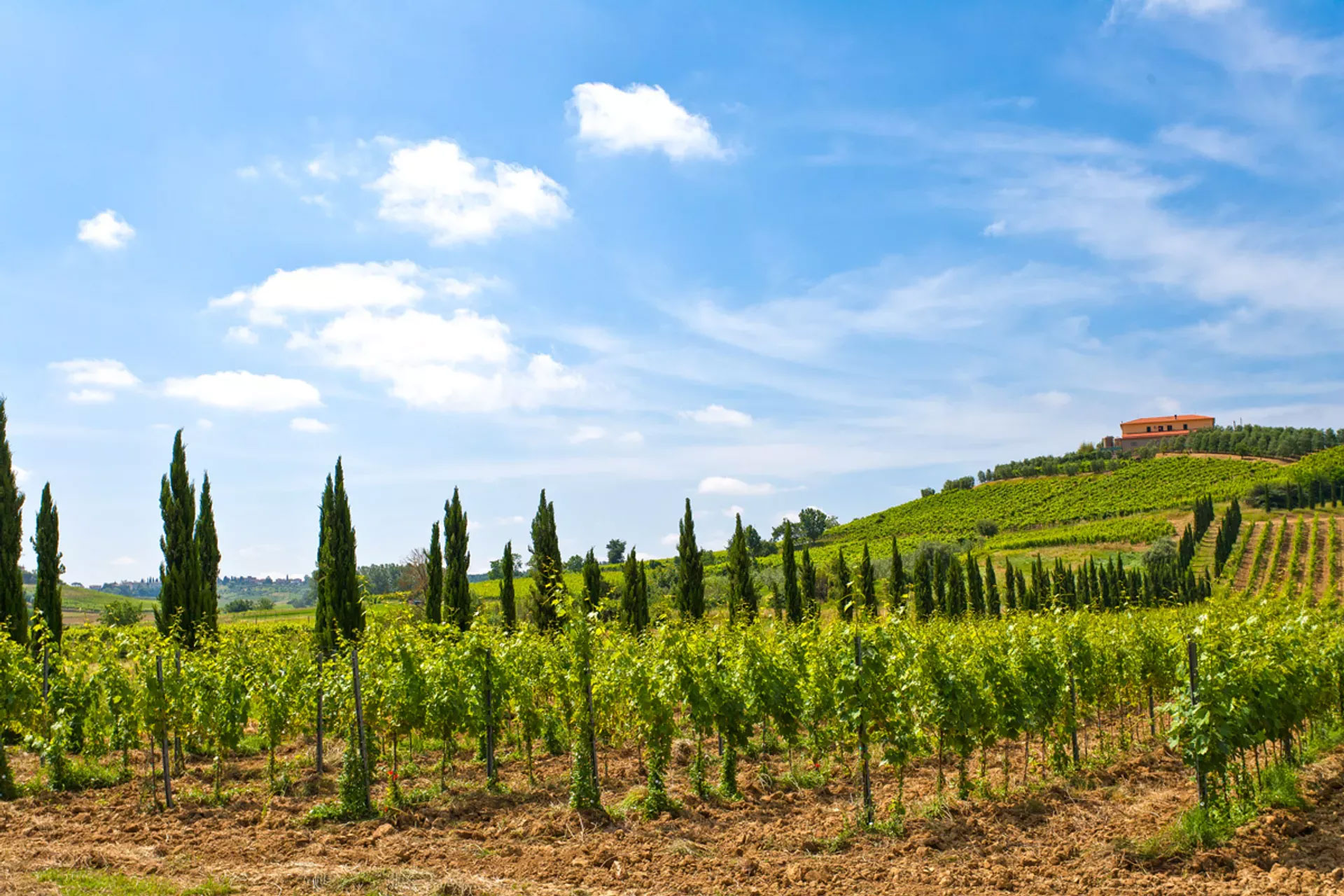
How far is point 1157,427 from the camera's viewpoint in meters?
160

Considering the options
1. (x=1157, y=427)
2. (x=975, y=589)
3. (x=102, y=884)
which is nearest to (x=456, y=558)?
(x=102, y=884)

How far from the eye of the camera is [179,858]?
871 cm

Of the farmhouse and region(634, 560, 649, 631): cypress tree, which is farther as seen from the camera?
the farmhouse

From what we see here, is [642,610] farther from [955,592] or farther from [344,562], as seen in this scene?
[955,592]

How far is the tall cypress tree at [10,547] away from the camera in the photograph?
65.1ft

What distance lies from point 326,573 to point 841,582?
101ft

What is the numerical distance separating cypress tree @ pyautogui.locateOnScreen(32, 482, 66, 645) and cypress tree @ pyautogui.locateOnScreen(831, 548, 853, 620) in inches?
800

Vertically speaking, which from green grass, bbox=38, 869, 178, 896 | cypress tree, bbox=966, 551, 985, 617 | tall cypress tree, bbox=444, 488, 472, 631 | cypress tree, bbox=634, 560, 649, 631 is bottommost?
cypress tree, bbox=966, 551, 985, 617

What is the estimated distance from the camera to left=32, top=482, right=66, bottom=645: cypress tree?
20.9m

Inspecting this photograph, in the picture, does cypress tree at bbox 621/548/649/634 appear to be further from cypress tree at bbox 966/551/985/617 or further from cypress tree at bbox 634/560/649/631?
cypress tree at bbox 966/551/985/617

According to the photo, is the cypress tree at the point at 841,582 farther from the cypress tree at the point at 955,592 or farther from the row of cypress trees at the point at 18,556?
the row of cypress trees at the point at 18,556

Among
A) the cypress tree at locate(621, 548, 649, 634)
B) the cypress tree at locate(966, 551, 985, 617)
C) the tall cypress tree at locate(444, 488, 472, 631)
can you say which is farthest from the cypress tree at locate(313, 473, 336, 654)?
the cypress tree at locate(966, 551, 985, 617)

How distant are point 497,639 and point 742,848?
5.47 m

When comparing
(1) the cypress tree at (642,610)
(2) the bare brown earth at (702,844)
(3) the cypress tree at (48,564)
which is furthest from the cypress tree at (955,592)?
(3) the cypress tree at (48,564)
